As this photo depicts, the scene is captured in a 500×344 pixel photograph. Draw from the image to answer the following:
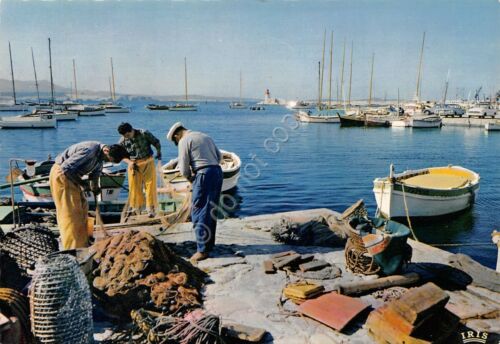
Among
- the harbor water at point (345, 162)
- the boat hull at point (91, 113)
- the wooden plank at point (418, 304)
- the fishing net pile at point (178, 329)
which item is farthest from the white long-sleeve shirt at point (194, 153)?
the boat hull at point (91, 113)

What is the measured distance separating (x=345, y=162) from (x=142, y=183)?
84.2ft

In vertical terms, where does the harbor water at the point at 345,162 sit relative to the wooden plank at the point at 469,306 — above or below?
below

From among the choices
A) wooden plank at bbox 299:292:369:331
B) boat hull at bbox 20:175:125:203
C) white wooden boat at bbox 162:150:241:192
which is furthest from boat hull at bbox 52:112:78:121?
wooden plank at bbox 299:292:369:331

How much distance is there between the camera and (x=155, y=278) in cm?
461

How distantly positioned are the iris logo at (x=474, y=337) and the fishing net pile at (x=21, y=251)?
172 inches

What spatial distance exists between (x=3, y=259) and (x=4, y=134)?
56221 mm

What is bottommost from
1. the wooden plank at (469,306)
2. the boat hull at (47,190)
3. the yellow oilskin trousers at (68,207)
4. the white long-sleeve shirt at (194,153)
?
the boat hull at (47,190)

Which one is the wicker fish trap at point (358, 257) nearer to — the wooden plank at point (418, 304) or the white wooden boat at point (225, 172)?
the wooden plank at point (418, 304)

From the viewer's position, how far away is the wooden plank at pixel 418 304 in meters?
3.60

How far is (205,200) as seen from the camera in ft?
19.1

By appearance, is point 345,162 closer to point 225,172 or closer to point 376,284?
point 225,172

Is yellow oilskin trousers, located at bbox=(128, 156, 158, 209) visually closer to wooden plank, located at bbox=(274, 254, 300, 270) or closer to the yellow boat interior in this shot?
wooden plank, located at bbox=(274, 254, 300, 270)

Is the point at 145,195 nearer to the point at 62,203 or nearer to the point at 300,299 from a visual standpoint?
the point at 62,203

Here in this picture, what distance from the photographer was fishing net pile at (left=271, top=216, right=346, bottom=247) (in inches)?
262
